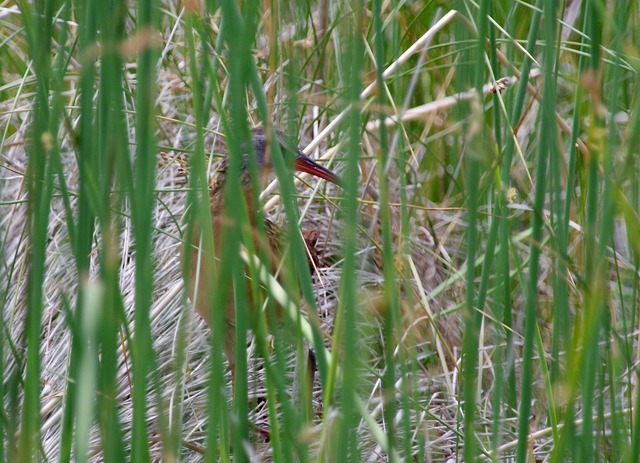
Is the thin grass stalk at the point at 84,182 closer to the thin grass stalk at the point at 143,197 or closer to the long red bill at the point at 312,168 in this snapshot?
the thin grass stalk at the point at 143,197

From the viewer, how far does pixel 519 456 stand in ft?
3.05

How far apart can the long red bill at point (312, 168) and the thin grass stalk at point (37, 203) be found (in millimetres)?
1113

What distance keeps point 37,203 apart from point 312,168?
1209 millimetres

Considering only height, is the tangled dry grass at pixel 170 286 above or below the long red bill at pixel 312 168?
below

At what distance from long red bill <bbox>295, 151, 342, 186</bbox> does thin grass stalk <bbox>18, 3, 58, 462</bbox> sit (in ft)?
3.65

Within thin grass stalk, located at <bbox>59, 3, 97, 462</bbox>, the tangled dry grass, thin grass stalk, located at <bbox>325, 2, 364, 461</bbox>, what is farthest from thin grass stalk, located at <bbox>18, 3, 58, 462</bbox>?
the tangled dry grass

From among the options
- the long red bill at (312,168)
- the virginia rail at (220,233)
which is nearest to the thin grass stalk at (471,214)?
the virginia rail at (220,233)

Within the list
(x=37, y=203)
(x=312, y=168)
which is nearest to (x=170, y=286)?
(x=312, y=168)

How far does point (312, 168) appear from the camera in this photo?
2039 mm

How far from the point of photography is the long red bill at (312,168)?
199cm

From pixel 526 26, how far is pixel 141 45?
1921 mm

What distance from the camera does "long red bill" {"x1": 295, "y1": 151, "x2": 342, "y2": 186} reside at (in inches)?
78.4

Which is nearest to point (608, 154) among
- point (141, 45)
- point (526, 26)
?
point (141, 45)

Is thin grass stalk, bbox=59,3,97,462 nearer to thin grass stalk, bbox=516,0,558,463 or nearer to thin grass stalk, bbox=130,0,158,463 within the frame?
thin grass stalk, bbox=130,0,158,463
